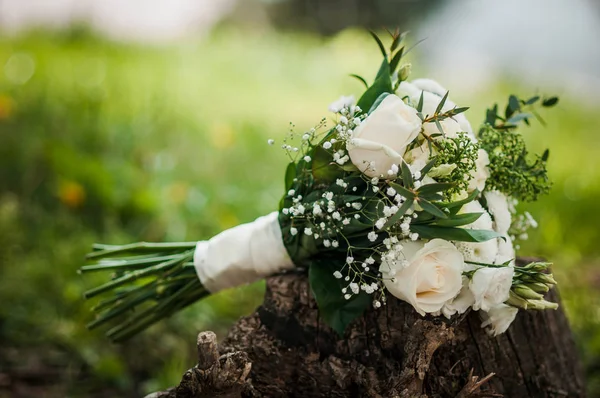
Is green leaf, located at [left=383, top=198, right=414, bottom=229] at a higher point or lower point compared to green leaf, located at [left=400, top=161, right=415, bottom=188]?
lower

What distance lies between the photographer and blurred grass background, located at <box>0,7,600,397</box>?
2.54 m

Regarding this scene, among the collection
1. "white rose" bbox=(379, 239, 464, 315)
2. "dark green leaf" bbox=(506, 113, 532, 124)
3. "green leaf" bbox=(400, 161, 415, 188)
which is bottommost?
"white rose" bbox=(379, 239, 464, 315)

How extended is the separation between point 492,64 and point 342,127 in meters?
5.05

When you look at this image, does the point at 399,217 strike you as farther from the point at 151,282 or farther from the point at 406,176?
the point at 151,282

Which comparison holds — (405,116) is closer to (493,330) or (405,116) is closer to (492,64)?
(493,330)

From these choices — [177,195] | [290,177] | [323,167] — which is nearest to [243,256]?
[290,177]

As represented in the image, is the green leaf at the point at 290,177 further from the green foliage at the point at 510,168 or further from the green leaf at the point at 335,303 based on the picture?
the green foliage at the point at 510,168

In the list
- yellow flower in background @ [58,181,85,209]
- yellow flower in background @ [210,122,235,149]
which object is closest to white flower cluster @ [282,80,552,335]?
yellow flower in background @ [58,181,85,209]

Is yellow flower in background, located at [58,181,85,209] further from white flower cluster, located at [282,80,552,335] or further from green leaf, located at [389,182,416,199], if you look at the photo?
green leaf, located at [389,182,416,199]

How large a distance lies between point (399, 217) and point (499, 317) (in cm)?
39

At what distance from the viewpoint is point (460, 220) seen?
145cm

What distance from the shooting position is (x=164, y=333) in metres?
2.62

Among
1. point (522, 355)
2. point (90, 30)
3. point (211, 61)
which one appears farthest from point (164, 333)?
point (90, 30)

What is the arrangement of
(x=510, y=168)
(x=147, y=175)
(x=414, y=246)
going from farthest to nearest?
1. (x=147, y=175)
2. (x=510, y=168)
3. (x=414, y=246)
